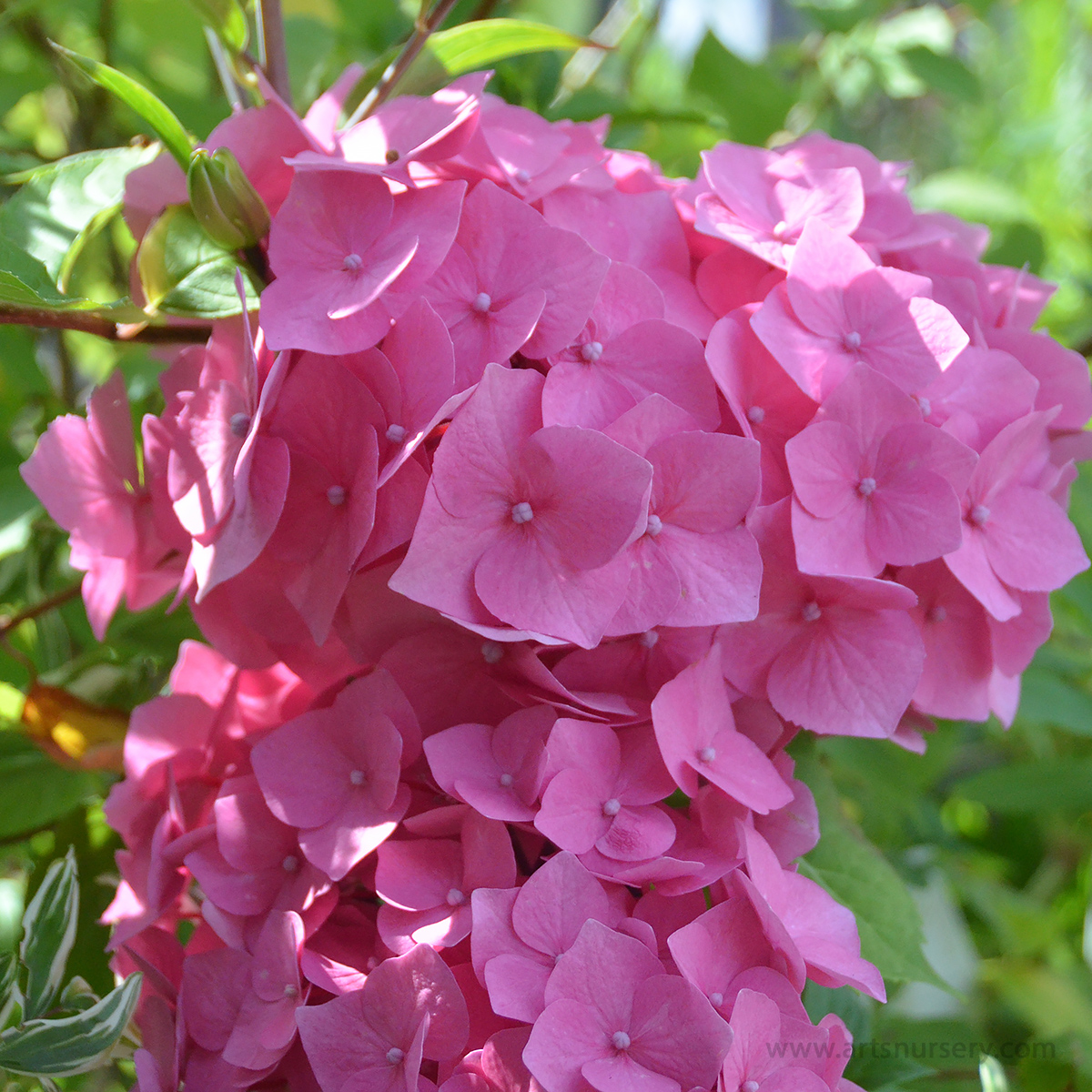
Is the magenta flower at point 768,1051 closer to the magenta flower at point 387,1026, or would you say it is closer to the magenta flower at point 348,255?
the magenta flower at point 387,1026

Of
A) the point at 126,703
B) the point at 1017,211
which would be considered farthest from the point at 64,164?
the point at 1017,211

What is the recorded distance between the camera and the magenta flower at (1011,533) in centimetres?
34

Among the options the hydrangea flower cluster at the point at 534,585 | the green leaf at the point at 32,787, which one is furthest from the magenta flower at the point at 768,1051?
the green leaf at the point at 32,787

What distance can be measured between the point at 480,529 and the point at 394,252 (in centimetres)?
9

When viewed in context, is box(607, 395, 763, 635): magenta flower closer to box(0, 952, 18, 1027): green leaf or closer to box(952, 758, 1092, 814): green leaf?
box(0, 952, 18, 1027): green leaf

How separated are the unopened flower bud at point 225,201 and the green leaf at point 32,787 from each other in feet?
0.89

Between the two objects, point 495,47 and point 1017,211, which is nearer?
point 495,47

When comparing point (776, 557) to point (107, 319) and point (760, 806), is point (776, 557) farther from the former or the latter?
point (107, 319)

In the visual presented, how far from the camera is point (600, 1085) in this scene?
258mm

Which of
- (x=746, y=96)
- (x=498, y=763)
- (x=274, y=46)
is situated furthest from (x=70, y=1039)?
(x=746, y=96)

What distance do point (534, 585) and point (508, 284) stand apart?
10cm

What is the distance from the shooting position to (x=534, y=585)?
286mm

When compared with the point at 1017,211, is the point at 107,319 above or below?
above

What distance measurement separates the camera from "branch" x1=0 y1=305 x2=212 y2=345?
13.5 inches
